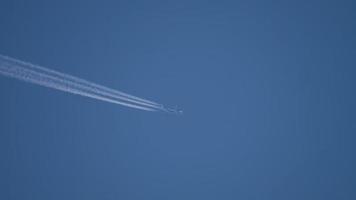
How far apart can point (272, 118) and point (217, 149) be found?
0.64 meters

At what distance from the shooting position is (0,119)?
3.70 metres

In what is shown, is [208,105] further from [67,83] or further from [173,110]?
[67,83]

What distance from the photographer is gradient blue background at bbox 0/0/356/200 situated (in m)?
3.85

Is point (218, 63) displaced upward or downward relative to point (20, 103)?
upward

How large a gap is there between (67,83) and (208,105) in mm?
1415

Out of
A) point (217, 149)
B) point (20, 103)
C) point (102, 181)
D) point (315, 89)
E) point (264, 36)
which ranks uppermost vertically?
point (264, 36)

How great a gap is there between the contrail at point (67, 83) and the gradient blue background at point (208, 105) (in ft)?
0.24

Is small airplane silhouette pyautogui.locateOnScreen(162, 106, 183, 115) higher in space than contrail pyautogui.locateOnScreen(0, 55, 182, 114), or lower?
lower

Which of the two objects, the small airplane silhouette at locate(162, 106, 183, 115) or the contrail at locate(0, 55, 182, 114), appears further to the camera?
the small airplane silhouette at locate(162, 106, 183, 115)

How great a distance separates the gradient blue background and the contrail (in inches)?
2.9

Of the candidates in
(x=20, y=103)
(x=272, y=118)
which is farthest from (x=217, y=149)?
(x=20, y=103)

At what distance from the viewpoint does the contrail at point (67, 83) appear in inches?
145

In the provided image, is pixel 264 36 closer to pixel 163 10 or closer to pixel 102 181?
pixel 163 10

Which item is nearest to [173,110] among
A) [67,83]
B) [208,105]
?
[208,105]
